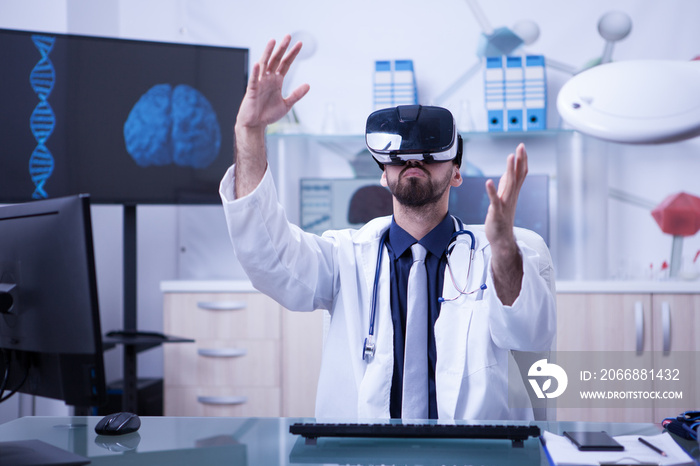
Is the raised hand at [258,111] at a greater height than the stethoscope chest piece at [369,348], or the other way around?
the raised hand at [258,111]

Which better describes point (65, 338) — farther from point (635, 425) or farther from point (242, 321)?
point (242, 321)

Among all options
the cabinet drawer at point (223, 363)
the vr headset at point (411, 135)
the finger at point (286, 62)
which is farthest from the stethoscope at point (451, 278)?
the cabinet drawer at point (223, 363)

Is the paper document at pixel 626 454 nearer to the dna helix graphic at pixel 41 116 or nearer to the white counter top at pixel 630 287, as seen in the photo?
the white counter top at pixel 630 287

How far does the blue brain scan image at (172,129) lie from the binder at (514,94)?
4.56ft

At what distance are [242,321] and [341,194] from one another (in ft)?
2.67

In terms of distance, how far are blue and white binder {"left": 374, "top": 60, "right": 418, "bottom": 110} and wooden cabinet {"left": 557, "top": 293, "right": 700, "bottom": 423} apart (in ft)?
3.99

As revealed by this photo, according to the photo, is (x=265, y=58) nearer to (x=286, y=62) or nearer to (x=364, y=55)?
(x=286, y=62)

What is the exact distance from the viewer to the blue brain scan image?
2814 millimetres

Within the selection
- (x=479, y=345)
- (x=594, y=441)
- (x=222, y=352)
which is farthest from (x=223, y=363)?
(x=594, y=441)

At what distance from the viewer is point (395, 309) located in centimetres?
154

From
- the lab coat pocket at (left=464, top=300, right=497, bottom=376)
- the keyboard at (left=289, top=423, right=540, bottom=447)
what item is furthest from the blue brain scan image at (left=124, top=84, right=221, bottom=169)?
the keyboard at (left=289, top=423, right=540, bottom=447)

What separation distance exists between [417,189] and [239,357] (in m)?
1.69

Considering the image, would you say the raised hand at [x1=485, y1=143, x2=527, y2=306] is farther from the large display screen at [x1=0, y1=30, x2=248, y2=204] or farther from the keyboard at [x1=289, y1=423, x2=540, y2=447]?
the large display screen at [x1=0, y1=30, x2=248, y2=204]

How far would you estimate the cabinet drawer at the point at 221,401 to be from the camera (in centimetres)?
291
